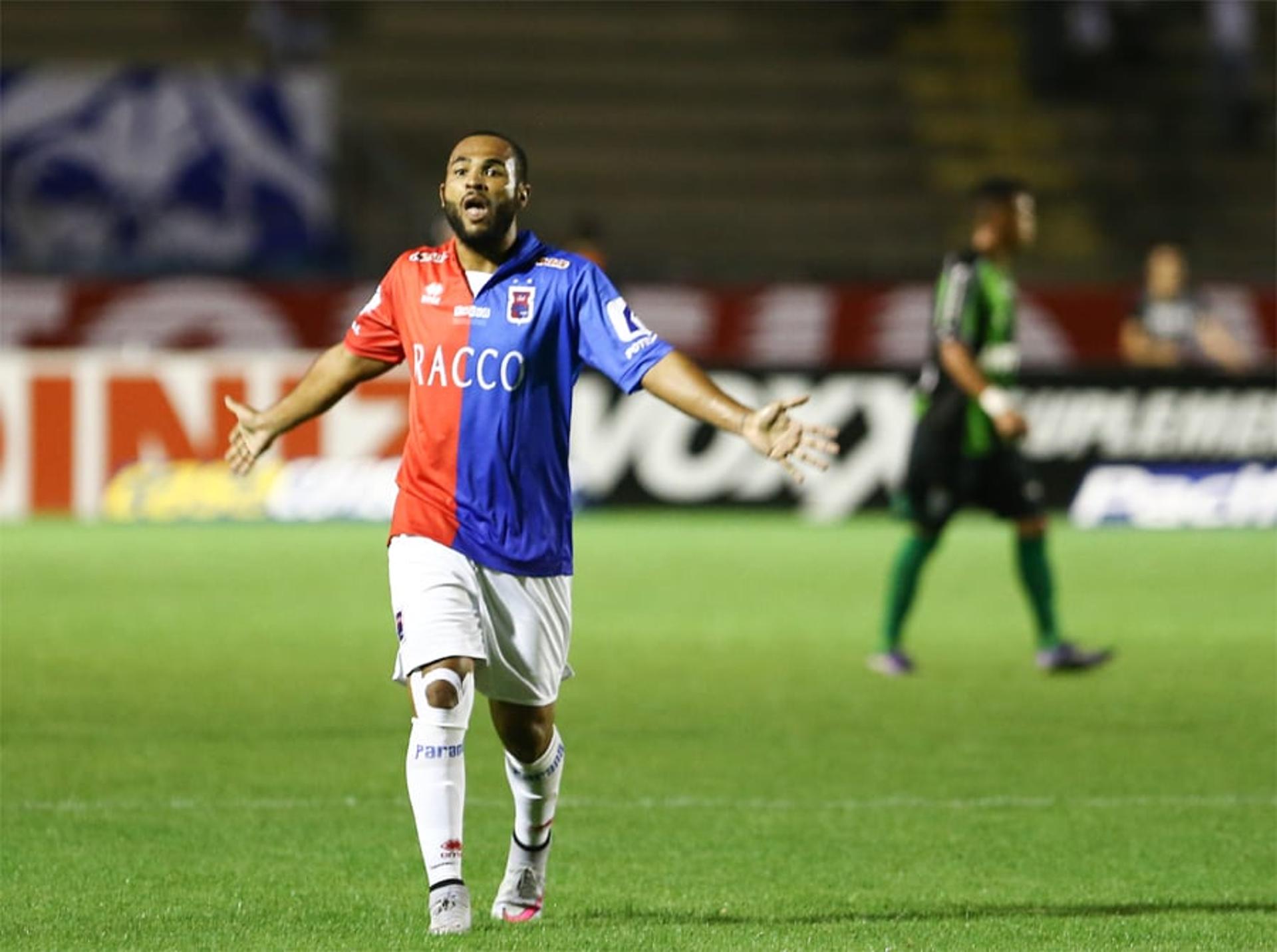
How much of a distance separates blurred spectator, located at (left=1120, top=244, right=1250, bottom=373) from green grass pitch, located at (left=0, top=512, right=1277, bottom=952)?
4748mm

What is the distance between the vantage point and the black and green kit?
1164 cm

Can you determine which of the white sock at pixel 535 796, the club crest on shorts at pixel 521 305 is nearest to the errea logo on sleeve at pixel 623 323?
the club crest on shorts at pixel 521 305

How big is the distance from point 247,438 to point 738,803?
238 centimetres

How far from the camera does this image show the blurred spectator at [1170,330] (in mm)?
20766

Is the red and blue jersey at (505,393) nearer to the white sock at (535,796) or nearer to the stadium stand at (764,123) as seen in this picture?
the white sock at (535,796)

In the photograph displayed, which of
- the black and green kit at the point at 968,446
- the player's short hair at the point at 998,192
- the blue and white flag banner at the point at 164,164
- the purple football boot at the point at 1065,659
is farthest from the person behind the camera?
the blue and white flag banner at the point at 164,164

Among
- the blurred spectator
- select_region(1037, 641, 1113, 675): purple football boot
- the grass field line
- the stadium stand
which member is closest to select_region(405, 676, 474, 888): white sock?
the grass field line

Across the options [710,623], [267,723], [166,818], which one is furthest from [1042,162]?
[166,818]

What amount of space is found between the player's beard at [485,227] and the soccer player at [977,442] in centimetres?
545

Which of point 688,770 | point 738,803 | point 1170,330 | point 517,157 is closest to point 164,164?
point 1170,330

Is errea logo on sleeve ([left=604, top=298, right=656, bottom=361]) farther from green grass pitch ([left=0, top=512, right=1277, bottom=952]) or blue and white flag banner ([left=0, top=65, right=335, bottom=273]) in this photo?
blue and white flag banner ([left=0, top=65, right=335, bottom=273])

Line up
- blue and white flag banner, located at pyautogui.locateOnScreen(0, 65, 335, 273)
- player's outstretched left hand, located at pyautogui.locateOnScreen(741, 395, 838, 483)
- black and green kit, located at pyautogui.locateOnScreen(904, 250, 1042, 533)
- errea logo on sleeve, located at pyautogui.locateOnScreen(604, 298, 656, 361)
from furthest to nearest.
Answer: blue and white flag banner, located at pyautogui.locateOnScreen(0, 65, 335, 273)
black and green kit, located at pyautogui.locateOnScreen(904, 250, 1042, 533)
errea logo on sleeve, located at pyautogui.locateOnScreen(604, 298, 656, 361)
player's outstretched left hand, located at pyautogui.locateOnScreen(741, 395, 838, 483)

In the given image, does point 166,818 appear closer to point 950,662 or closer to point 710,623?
point 950,662

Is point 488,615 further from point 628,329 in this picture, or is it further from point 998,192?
point 998,192
